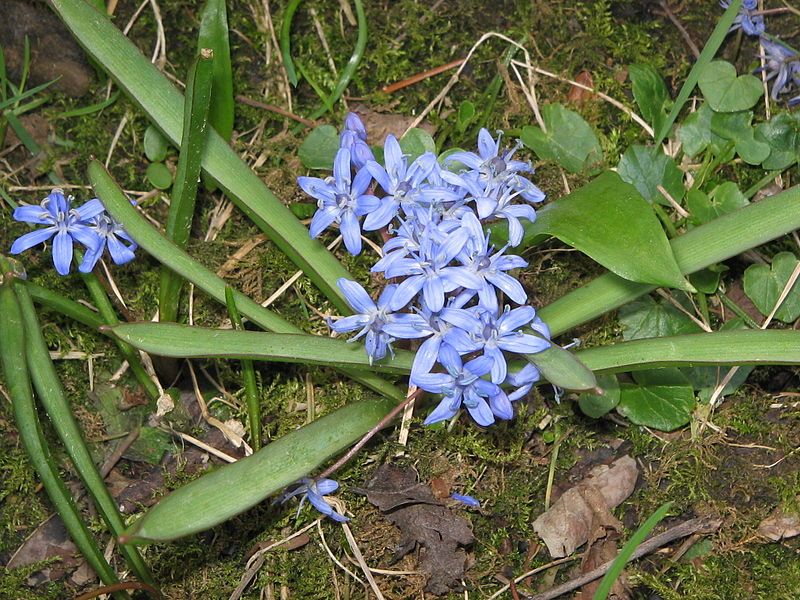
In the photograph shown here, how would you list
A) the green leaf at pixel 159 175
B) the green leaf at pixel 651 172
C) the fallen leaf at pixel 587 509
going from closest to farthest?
the fallen leaf at pixel 587 509
the green leaf at pixel 651 172
the green leaf at pixel 159 175

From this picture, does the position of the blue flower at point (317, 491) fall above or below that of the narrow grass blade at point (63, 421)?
below

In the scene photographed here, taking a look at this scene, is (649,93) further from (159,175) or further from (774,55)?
(159,175)

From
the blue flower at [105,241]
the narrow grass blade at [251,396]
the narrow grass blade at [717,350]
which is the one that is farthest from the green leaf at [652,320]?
the blue flower at [105,241]

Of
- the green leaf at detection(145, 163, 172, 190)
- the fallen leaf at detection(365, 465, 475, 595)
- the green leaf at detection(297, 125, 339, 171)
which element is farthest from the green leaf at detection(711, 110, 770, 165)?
the green leaf at detection(145, 163, 172, 190)

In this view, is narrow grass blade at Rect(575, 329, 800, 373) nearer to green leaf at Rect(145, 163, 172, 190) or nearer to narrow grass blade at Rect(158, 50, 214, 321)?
narrow grass blade at Rect(158, 50, 214, 321)

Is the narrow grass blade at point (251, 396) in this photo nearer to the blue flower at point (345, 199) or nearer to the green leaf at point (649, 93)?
the blue flower at point (345, 199)

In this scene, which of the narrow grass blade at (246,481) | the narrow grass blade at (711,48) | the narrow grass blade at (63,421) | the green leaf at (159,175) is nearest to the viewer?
the narrow grass blade at (246,481)

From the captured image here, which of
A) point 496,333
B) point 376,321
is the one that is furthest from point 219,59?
point 496,333
